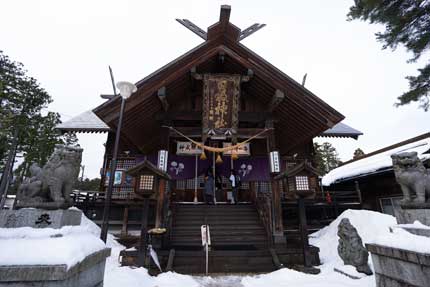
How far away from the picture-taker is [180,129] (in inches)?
374

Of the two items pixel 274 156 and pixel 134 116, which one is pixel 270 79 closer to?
pixel 274 156

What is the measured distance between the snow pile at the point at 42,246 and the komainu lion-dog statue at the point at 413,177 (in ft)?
17.2

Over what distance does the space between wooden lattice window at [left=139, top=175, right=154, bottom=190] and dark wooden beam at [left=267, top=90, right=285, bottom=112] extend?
5.84 meters

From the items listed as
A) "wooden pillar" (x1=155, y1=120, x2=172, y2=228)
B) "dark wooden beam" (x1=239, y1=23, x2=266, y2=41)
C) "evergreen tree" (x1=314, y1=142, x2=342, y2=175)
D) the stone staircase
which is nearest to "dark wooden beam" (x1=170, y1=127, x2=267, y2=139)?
"wooden pillar" (x1=155, y1=120, x2=172, y2=228)

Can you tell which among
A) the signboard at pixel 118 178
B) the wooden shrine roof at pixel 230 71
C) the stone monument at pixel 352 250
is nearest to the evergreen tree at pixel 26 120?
the signboard at pixel 118 178

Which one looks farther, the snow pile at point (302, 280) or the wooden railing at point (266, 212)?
the wooden railing at point (266, 212)

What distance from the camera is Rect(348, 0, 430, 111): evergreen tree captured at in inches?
243

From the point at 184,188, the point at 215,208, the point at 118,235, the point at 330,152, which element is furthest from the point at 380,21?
the point at 330,152

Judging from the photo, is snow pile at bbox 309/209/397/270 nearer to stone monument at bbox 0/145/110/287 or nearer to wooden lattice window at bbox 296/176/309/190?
wooden lattice window at bbox 296/176/309/190

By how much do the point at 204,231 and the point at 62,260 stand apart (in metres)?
4.32

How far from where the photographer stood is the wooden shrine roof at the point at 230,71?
8.16m

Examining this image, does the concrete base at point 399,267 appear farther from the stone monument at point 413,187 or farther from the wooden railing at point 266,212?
the wooden railing at point 266,212

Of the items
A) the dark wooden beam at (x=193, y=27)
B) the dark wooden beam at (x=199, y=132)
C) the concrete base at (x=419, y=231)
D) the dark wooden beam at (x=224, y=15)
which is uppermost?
the dark wooden beam at (x=193, y=27)

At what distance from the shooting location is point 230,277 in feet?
19.3
